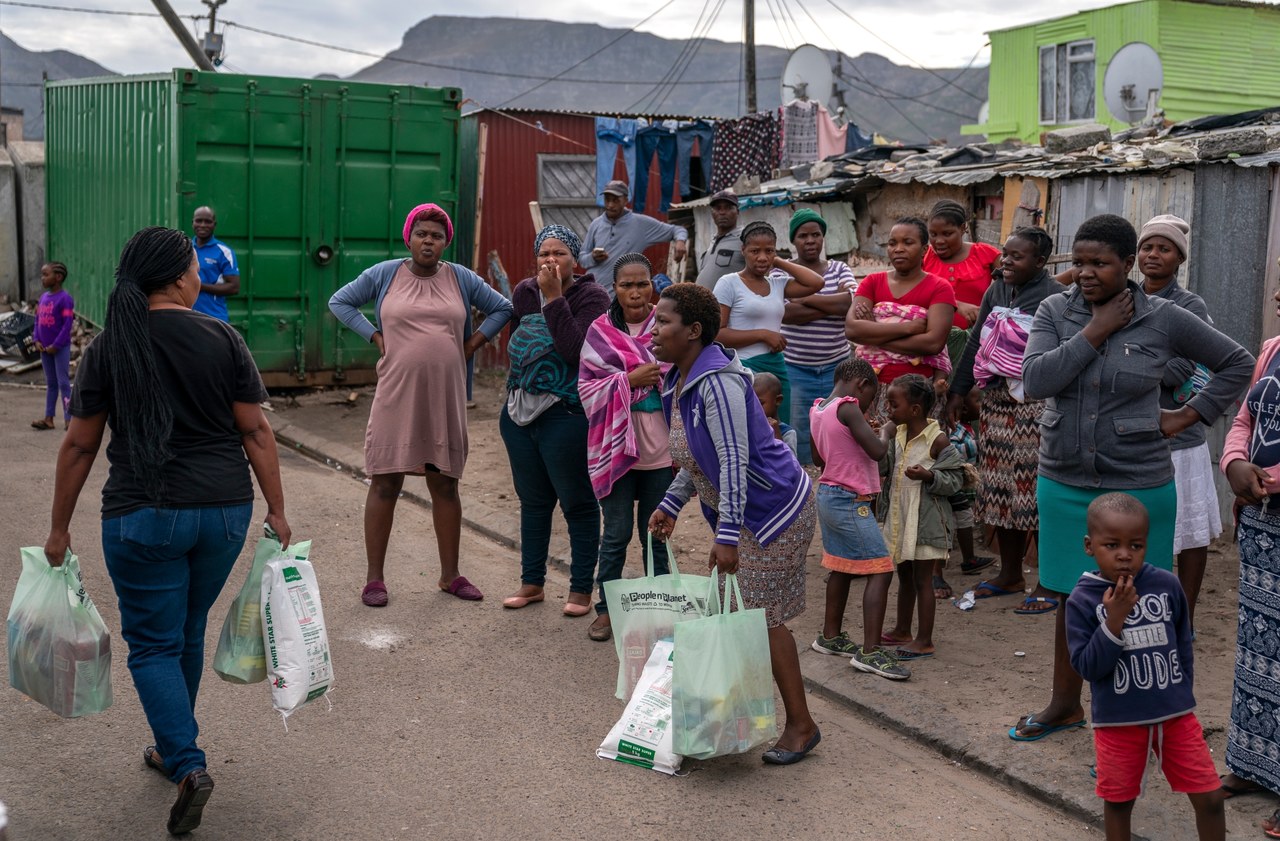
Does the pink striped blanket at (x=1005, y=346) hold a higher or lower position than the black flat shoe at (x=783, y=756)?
higher

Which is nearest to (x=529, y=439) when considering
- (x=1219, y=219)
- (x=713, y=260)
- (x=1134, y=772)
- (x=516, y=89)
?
(x=713, y=260)

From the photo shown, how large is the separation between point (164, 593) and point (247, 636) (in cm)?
33

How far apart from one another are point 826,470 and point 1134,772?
7.38 ft

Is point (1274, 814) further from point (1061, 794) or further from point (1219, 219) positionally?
point (1219, 219)

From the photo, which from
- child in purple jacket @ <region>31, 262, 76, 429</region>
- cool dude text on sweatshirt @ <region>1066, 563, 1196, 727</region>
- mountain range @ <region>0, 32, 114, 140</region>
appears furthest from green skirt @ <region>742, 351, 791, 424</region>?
mountain range @ <region>0, 32, 114, 140</region>

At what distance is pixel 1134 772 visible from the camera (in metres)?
3.71

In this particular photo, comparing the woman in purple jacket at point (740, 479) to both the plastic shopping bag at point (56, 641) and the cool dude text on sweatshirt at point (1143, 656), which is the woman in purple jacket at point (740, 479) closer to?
the cool dude text on sweatshirt at point (1143, 656)

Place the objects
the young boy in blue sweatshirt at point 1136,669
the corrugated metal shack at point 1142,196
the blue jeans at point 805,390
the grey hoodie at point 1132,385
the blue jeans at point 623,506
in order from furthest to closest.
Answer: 1. the corrugated metal shack at point 1142,196
2. the blue jeans at point 805,390
3. the blue jeans at point 623,506
4. the grey hoodie at point 1132,385
5. the young boy in blue sweatshirt at point 1136,669

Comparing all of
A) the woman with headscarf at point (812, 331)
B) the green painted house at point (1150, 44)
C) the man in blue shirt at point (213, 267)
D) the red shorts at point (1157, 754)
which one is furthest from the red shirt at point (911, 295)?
the green painted house at point (1150, 44)

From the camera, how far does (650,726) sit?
15.3 feet

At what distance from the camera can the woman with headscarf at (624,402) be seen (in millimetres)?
5834

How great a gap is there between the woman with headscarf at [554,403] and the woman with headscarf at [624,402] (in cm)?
18

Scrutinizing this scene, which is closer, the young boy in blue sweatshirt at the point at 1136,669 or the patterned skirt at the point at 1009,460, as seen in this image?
the young boy in blue sweatshirt at the point at 1136,669

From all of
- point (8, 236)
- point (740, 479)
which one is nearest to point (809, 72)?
point (8, 236)
